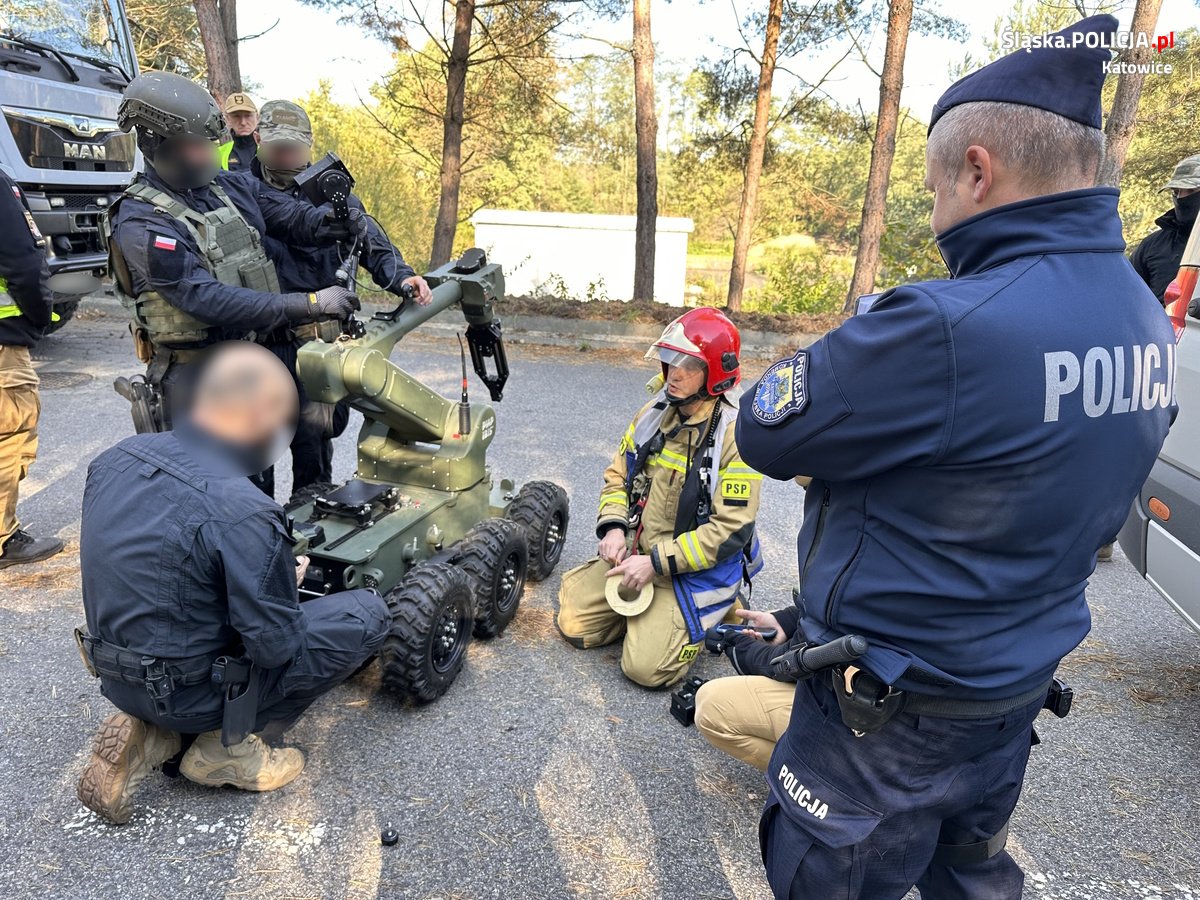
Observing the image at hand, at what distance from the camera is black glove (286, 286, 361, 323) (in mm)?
3420

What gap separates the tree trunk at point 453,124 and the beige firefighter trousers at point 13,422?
8.31 metres

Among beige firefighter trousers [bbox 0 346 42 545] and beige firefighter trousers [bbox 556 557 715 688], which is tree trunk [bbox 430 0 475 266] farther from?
beige firefighter trousers [bbox 556 557 715 688]

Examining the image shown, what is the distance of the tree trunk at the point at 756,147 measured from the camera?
11961 mm

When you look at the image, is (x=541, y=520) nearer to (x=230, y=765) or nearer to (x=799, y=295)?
(x=230, y=765)

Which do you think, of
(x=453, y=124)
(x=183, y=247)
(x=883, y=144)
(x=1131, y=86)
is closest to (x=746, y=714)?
(x=183, y=247)

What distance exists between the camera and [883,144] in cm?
1094

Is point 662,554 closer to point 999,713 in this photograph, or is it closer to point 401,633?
point 401,633

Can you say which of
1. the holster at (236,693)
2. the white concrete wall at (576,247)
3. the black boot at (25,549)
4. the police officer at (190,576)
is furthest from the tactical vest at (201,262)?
the white concrete wall at (576,247)

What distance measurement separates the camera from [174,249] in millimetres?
3283

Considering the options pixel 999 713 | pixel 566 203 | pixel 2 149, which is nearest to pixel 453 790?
pixel 999 713

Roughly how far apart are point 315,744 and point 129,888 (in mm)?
739

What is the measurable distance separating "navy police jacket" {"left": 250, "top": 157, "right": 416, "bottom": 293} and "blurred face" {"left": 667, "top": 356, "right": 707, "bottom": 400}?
4.62ft

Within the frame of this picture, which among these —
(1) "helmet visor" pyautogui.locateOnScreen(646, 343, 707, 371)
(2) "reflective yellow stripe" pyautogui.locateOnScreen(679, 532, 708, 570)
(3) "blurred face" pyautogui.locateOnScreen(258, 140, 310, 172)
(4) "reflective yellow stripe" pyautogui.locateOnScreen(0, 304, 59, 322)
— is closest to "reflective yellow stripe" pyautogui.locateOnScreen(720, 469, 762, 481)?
(2) "reflective yellow stripe" pyautogui.locateOnScreen(679, 532, 708, 570)

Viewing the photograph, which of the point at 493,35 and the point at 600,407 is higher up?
the point at 493,35
